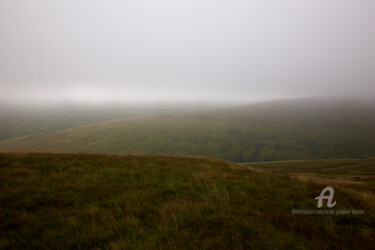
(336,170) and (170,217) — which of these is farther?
(336,170)

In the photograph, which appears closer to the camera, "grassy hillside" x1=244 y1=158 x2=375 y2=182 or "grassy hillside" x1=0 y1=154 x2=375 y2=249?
"grassy hillside" x1=0 y1=154 x2=375 y2=249

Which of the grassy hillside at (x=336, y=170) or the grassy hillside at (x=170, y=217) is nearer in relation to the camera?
the grassy hillside at (x=170, y=217)

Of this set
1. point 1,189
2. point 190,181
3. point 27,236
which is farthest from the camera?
point 190,181

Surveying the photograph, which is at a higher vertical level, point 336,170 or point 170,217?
point 170,217

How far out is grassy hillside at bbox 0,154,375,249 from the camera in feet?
12.7

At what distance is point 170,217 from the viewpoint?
16.1ft

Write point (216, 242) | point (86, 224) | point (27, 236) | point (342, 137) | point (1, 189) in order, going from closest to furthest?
point (216, 242), point (27, 236), point (86, 224), point (1, 189), point (342, 137)

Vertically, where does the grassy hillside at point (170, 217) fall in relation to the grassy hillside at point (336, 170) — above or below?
above

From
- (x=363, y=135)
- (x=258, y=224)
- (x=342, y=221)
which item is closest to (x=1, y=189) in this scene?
(x=258, y=224)

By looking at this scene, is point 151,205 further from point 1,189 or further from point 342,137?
point 342,137

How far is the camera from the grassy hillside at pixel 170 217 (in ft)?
12.7

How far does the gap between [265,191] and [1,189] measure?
1053cm

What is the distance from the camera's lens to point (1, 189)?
7.21 meters

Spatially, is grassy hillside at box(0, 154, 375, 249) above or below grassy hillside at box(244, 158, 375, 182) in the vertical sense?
above
